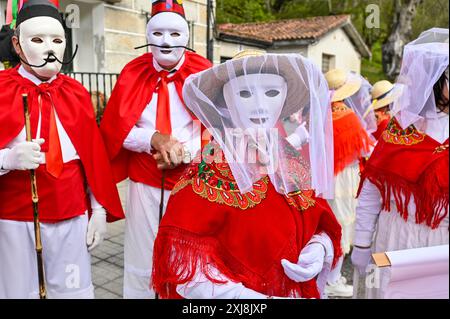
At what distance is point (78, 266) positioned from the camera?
2.35 m

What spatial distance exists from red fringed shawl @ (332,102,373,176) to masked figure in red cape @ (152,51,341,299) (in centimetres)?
243

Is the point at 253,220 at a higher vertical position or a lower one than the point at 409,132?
lower

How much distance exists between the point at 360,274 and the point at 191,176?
1649 millimetres

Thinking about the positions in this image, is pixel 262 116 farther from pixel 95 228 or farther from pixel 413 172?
pixel 95 228

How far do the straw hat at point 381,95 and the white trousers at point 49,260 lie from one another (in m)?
3.72

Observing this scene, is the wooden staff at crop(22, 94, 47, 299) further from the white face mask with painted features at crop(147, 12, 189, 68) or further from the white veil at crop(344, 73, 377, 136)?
the white veil at crop(344, 73, 377, 136)

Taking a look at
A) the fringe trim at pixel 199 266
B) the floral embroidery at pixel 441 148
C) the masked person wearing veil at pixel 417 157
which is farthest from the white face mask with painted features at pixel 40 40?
the floral embroidery at pixel 441 148

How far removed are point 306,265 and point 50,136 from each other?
143cm

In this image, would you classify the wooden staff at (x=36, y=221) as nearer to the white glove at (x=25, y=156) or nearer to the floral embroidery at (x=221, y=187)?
the white glove at (x=25, y=156)

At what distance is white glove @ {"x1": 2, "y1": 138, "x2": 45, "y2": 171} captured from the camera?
6.52 ft

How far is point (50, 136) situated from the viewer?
2.21 metres

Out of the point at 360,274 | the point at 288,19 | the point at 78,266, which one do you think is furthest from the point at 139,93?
the point at 288,19

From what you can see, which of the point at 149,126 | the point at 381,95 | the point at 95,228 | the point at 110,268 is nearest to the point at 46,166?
the point at 95,228
